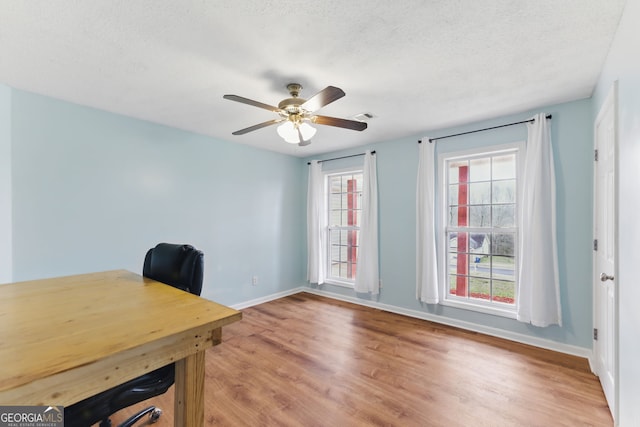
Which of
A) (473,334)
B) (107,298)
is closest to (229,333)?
(107,298)

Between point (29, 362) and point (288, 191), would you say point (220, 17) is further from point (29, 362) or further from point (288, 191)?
point (288, 191)

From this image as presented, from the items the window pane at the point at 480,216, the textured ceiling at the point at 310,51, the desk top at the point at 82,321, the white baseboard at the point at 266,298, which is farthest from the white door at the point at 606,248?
the white baseboard at the point at 266,298

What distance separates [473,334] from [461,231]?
1.13m

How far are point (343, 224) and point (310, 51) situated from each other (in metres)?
3.09

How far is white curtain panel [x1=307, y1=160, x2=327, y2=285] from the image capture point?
4559mm

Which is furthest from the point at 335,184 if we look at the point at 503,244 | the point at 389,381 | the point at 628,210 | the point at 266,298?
the point at 628,210

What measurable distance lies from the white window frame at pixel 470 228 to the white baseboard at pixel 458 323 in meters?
0.19

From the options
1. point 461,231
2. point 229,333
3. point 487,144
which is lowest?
point 229,333

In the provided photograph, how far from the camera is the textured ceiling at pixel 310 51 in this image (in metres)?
1.42

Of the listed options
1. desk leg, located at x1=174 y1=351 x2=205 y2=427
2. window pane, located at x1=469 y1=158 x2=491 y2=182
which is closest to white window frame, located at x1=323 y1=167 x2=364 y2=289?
window pane, located at x1=469 y1=158 x2=491 y2=182

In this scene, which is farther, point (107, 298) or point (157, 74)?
point (157, 74)

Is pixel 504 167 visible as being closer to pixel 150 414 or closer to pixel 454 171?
pixel 454 171

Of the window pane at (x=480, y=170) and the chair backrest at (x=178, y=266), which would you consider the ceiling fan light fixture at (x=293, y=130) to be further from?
the window pane at (x=480, y=170)

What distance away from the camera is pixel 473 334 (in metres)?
3.03
